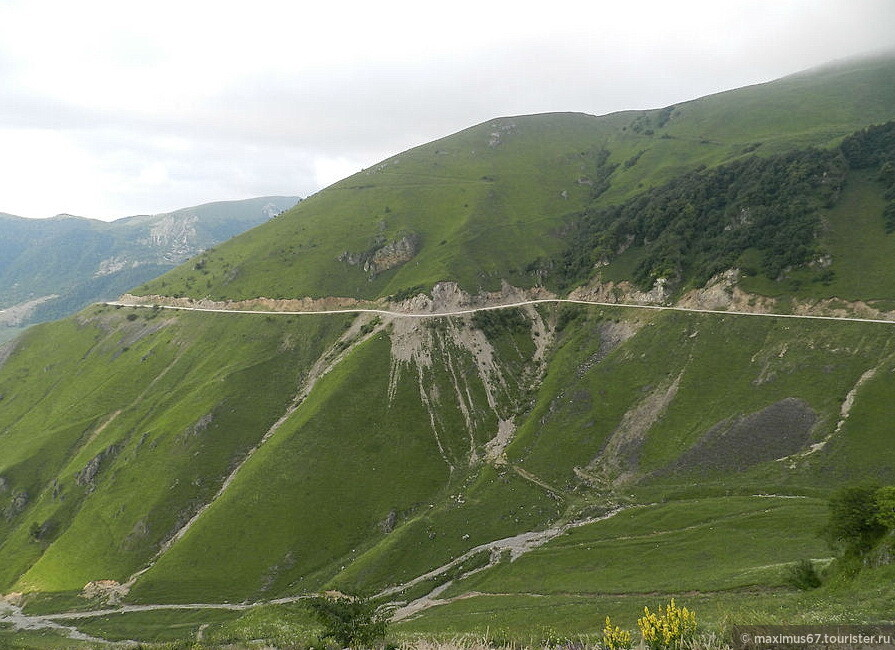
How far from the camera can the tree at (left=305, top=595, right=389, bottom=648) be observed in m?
31.3

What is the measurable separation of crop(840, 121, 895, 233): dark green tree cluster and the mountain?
1.20 m

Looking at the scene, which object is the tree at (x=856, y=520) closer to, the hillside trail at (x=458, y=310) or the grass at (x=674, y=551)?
the grass at (x=674, y=551)

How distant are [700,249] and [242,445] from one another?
511 ft

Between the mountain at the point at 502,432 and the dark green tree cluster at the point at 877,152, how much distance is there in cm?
120

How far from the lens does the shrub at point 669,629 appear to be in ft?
53.4

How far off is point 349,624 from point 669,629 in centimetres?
2904

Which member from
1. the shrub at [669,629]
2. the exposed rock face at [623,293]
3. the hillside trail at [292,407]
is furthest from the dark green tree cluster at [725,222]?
the shrub at [669,629]

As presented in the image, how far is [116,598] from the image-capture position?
9219 cm

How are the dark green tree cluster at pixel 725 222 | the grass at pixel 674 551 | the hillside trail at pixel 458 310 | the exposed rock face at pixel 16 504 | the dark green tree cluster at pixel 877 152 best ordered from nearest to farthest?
the grass at pixel 674 551 → the exposed rock face at pixel 16 504 → the hillside trail at pixel 458 310 → the dark green tree cluster at pixel 725 222 → the dark green tree cluster at pixel 877 152

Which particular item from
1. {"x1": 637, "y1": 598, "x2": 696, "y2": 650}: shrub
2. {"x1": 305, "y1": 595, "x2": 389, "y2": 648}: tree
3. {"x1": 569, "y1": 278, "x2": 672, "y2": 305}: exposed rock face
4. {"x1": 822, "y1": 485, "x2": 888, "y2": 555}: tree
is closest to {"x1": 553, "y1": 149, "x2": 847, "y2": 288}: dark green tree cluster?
{"x1": 569, "y1": 278, "x2": 672, "y2": 305}: exposed rock face

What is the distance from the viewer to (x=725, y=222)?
155 m

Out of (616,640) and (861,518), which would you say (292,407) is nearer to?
(861,518)

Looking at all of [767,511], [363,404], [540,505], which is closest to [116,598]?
[363,404]

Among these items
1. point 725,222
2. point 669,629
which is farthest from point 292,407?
point 725,222
